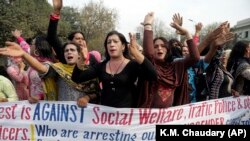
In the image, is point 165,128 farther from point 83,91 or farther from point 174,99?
point 83,91

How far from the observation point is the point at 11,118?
14.5ft

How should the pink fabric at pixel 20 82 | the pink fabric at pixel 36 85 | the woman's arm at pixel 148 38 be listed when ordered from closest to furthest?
the woman's arm at pixel 148 38 < the pink fabric at pixel 36 85 < the pink fabric at pixel 20 82

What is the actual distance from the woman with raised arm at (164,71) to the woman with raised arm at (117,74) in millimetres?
182

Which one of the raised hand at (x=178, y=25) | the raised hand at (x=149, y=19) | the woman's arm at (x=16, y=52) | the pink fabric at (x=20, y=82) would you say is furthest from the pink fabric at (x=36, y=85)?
the raised hand at (x=178, y=25)

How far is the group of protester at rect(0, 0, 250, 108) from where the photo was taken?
407 centimetres

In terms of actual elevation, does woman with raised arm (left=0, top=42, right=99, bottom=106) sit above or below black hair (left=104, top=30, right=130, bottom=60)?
below

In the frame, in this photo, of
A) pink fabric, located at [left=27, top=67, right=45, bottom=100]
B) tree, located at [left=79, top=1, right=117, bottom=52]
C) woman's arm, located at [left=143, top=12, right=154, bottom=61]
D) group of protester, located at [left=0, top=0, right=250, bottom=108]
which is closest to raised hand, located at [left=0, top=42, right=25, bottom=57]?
group of protester, located at [left=0, top=0, right=250, bottom=108]

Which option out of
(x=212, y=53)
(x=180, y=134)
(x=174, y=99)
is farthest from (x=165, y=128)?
(x=212, y=53)

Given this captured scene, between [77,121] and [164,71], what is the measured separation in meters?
1.12

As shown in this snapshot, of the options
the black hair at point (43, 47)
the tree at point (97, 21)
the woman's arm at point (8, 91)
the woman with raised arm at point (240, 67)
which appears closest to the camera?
the woman's arm at point (8, 91)

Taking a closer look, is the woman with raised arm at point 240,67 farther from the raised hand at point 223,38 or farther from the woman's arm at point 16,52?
the woman's arm at point 16,52

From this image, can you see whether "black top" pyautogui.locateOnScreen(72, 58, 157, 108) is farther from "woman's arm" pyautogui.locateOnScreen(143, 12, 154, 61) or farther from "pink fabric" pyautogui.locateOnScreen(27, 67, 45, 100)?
"pink fabric" pyautogui.locateOnScreen(27, 67, 45, 100)

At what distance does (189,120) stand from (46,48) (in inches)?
78.2

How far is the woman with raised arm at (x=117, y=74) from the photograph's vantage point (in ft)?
13.2
